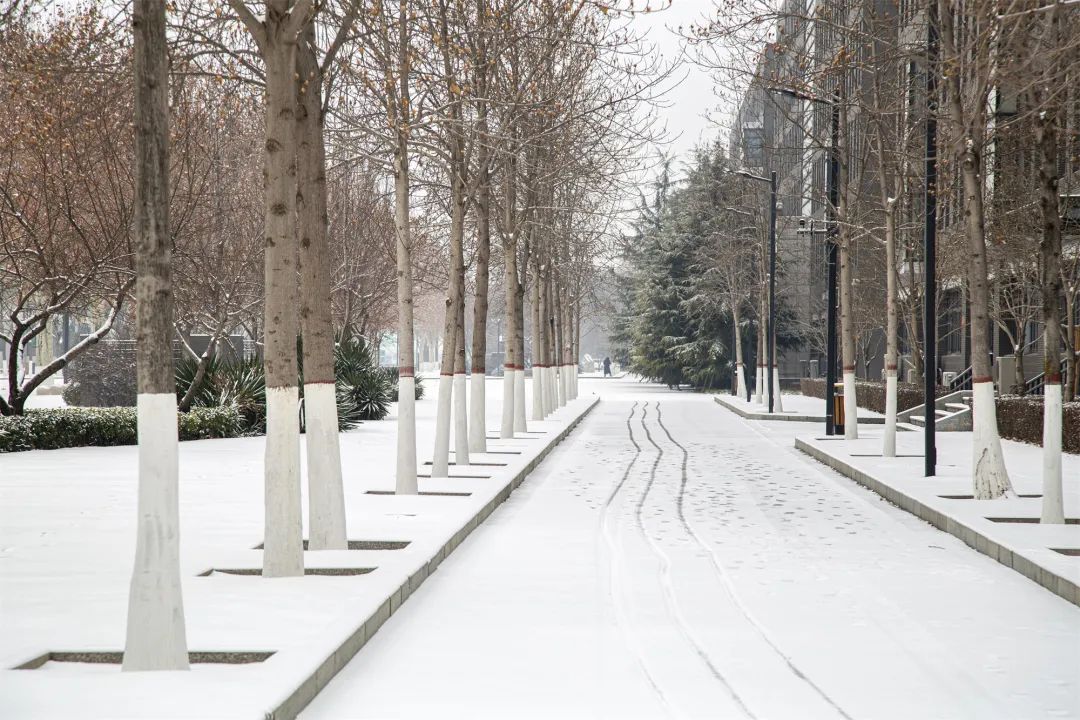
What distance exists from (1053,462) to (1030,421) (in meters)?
14.8

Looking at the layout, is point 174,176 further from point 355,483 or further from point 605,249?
point 605,249

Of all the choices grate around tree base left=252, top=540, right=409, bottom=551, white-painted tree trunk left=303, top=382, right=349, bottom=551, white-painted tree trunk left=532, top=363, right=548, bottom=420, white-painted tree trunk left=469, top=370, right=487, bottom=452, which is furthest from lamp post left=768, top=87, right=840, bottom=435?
white-painted tree trunk left=303, top=382, right=349, bottom=551

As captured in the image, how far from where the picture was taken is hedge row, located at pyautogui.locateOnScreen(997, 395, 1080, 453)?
23375mm

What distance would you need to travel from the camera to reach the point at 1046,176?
14789 mm

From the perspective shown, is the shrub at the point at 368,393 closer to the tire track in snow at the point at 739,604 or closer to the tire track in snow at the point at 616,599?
the tire track in snow at the point at 616,599

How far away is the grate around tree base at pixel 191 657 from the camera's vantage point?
6894 mm

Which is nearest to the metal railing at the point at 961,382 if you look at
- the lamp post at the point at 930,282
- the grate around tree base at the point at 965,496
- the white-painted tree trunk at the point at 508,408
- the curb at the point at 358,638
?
the white-painted tree trunk at the point at 508,408

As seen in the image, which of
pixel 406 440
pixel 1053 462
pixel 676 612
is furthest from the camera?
pixel 406 440

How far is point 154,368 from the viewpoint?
6797mm

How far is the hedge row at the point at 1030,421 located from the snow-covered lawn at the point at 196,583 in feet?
35.0

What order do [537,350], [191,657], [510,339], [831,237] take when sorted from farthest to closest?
1. [537,350]
2. [510,339]
3. [831,237]
4. [191,657]

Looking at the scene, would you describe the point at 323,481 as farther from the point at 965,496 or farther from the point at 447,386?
the point at 965,496

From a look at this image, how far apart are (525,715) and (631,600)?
3015 millimetres

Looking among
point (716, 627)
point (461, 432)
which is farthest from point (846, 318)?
point (716, 627)
